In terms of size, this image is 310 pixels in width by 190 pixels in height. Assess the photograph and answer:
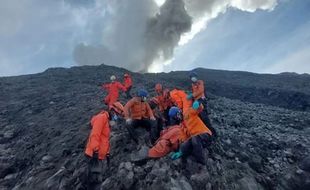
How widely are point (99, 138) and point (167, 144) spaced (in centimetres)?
218

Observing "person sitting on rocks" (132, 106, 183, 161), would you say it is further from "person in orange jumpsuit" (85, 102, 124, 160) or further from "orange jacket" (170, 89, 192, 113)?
"orange jacket" (170, 89, 192, 113)

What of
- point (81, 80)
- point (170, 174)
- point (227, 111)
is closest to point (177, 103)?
point (170, 174)

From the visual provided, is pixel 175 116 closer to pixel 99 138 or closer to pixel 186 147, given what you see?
pixel 186 147

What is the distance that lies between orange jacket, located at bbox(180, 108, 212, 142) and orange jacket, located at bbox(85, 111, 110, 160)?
237 cm

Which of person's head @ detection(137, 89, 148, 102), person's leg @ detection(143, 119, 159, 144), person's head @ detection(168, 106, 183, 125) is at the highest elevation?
person's head @ detection(137, 89, 148, 102)

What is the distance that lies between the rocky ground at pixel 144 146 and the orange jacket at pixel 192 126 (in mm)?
925

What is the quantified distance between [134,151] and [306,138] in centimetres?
757

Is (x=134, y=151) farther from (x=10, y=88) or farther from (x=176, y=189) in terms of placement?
(x=10, y=88)

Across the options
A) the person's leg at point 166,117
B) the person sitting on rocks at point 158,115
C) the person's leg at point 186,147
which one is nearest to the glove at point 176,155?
the person's leg at point 186,147

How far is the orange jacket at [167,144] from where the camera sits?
11.3m

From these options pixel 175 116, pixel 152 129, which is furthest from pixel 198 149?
pixel 152 129

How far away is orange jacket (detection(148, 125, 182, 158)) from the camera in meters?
11.3

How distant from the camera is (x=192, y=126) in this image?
1092 cm

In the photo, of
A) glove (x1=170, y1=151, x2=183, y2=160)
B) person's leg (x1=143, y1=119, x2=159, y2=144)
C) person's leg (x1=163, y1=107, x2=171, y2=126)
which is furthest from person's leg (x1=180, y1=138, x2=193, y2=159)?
person's leg (x1=163, y1=107, x2=171, y2=126)
